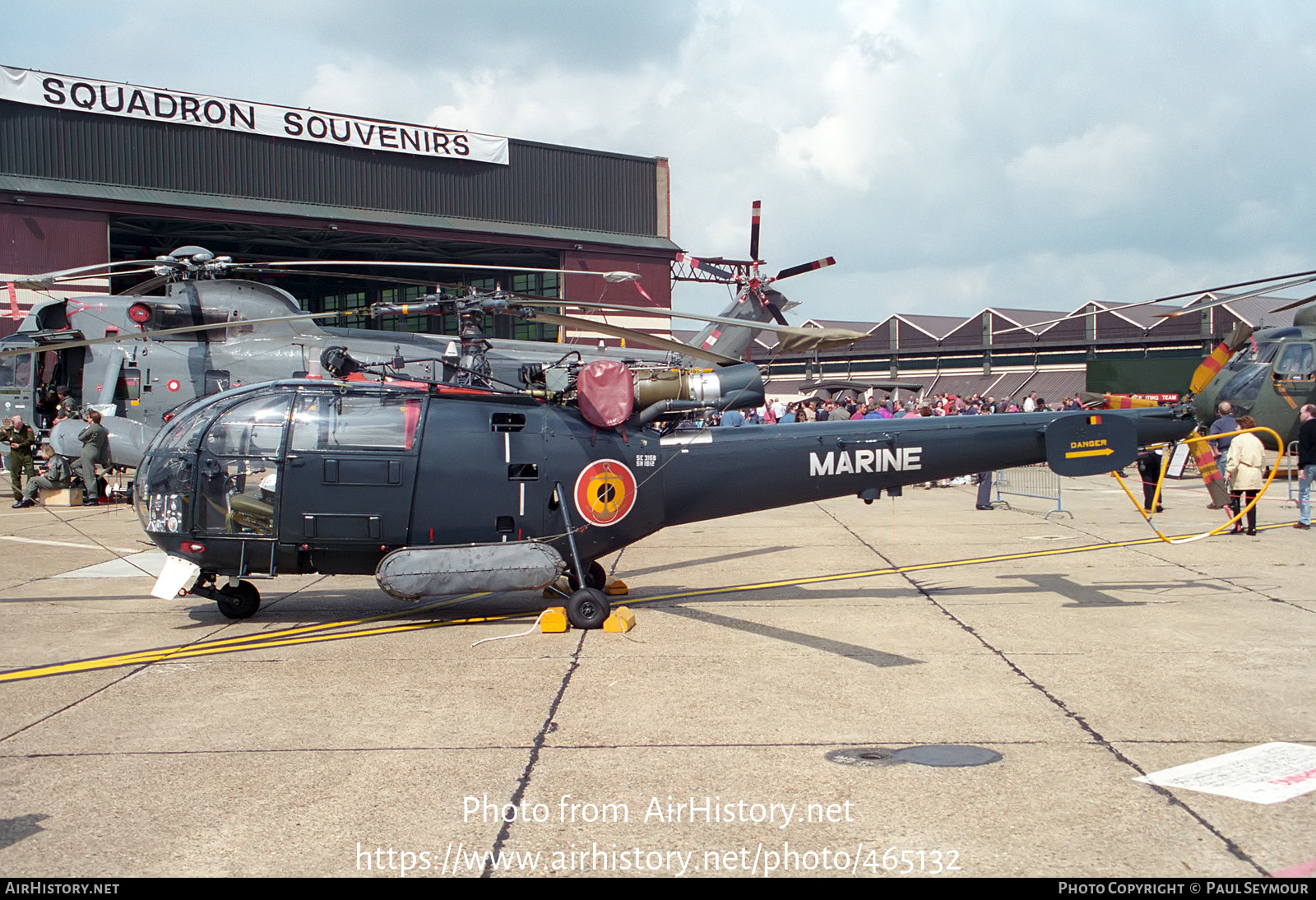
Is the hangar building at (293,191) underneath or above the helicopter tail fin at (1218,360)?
above

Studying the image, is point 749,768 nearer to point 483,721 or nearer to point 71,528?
point 483,721

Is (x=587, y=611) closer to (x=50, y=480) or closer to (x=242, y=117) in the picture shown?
(x=50, y=480)

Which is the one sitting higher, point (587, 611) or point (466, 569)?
point (466, 569)

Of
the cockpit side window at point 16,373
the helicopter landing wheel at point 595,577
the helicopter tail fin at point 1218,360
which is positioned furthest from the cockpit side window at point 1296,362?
the cockpit side window at point 16,373

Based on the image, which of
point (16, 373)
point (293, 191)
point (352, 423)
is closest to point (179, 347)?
point (16, 373)

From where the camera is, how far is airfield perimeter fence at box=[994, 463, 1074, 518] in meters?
19.6

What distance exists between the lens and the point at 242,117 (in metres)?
34.2

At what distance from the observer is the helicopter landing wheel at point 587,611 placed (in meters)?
8.88

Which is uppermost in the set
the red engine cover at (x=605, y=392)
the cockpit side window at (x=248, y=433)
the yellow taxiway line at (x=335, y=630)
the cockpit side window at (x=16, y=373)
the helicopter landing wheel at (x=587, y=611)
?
the cockpit side window at (x=16, y=373)

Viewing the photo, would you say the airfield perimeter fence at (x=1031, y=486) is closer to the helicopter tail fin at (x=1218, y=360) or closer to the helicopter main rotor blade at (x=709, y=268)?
the helicopter tail fin at (x=1218, y=360)

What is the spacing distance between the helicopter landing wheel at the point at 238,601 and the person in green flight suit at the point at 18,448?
1422 cm

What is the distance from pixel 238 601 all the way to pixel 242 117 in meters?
29.7

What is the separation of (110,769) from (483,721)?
2.10 metres

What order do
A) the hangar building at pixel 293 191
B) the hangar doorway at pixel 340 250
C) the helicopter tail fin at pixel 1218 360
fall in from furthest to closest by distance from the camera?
the hangar doorway at pixel 340 250 < the hangar building at pixel 293 191 < the helicopter tail fin at pixel 1218 360
